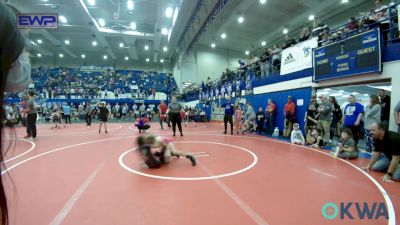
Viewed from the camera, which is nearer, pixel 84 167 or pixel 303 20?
pixel 84 167

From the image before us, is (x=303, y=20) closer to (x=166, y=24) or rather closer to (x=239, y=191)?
(x=166, y=24)

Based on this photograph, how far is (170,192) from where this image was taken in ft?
12.4

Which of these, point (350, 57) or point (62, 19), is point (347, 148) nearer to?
point (350, 57)

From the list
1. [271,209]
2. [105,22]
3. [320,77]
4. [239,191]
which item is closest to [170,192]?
[239,191]

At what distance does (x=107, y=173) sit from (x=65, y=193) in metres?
1.10

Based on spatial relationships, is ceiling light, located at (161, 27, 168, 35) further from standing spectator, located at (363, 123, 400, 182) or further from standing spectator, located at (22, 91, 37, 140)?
standing spectator, located at (363, 123, 400, 182)

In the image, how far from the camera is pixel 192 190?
386 centimetres

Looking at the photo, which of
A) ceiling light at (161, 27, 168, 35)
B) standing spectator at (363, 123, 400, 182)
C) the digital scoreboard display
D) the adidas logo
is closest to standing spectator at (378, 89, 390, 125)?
the digital scoreboard display

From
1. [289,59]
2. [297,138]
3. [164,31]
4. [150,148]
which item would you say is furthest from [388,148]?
[164,31]

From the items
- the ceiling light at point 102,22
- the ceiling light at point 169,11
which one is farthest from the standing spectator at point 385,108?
the ceiling light at point 102,22

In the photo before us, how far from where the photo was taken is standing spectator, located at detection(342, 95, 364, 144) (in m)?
7.48

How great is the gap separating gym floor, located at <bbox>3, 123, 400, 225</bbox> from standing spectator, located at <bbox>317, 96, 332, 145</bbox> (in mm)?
2267

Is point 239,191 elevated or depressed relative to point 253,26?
depressed

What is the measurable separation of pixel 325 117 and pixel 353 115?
2.88ft
